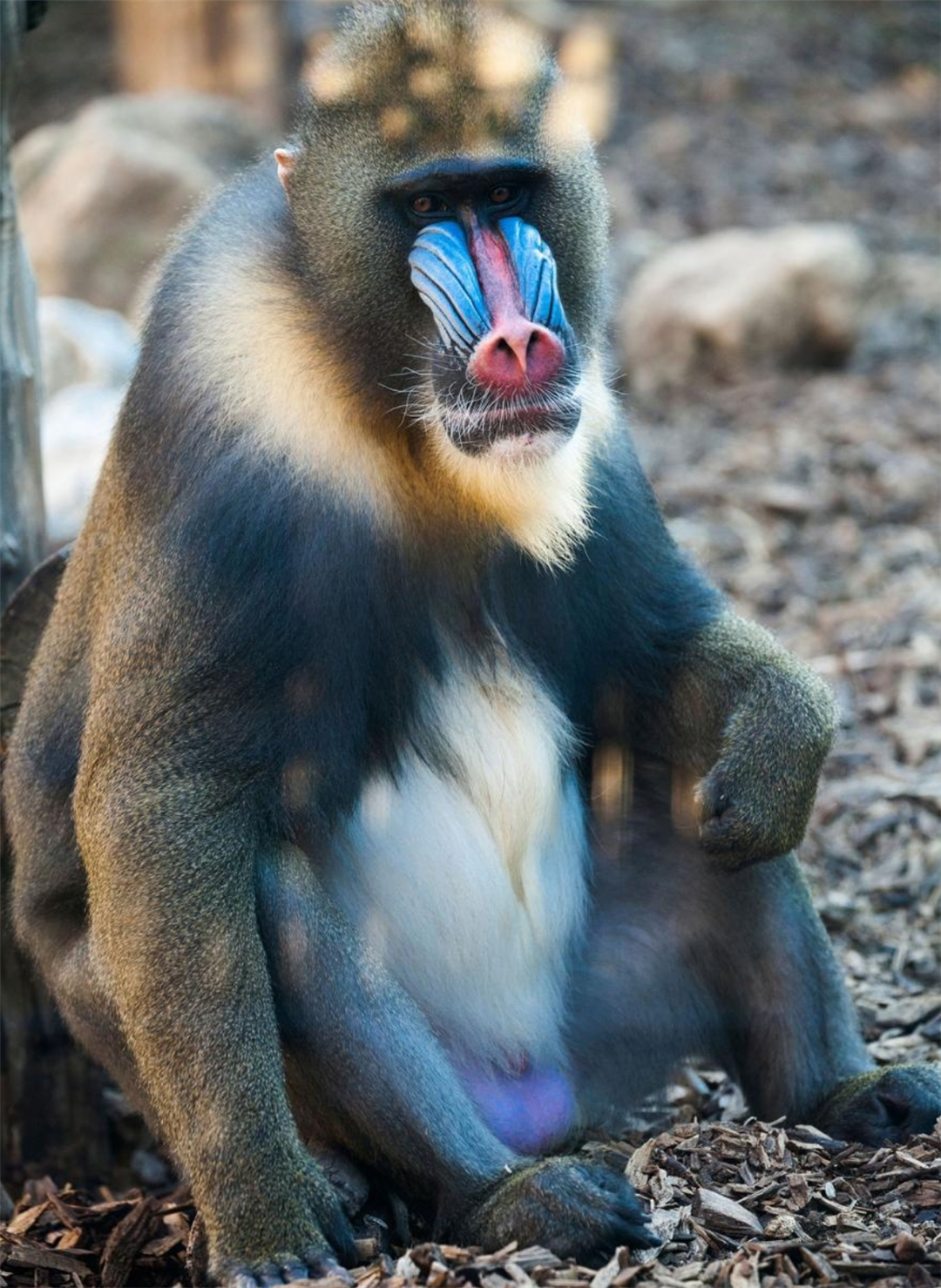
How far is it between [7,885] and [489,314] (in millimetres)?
1866

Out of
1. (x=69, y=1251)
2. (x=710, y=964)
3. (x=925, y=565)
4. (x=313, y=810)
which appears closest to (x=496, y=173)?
(x=313, y=810)

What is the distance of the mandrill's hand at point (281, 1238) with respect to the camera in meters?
3.05

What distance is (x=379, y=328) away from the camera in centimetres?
335

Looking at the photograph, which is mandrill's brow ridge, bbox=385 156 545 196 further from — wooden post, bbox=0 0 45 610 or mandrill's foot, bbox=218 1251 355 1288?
mandrill's foot, bbox=218 1251 355 1288

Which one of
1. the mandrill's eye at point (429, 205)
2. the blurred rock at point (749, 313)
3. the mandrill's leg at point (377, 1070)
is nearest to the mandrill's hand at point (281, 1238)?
the mandrill's leg at point (377, 1070)

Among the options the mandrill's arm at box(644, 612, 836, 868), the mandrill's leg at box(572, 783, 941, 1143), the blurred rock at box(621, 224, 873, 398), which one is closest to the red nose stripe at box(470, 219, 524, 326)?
the mandrill's arm at box(644, 612, 836, 868)

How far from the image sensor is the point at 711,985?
155 inches

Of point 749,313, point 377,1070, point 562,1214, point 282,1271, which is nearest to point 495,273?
point 377,1070

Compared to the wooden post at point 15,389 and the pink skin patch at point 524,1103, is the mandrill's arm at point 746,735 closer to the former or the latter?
the pink skin patch at point 524,1103

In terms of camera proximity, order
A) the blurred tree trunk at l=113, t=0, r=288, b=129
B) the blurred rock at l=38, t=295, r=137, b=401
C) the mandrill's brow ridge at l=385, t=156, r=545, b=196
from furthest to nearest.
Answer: the blurred tree trunk at l=113, t=0, r=288, b=129, the blurred rock at l=38, t=295, r=137, b=401, the mandrill's brow ridge at l=385, t=156, r=545, b=196

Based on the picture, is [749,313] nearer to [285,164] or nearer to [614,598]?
[614,598]

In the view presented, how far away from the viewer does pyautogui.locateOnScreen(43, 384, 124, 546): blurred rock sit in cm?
568

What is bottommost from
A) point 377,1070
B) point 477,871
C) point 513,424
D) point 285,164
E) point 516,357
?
point 377,1070

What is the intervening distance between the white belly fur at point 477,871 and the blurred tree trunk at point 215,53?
9600 millimetres
